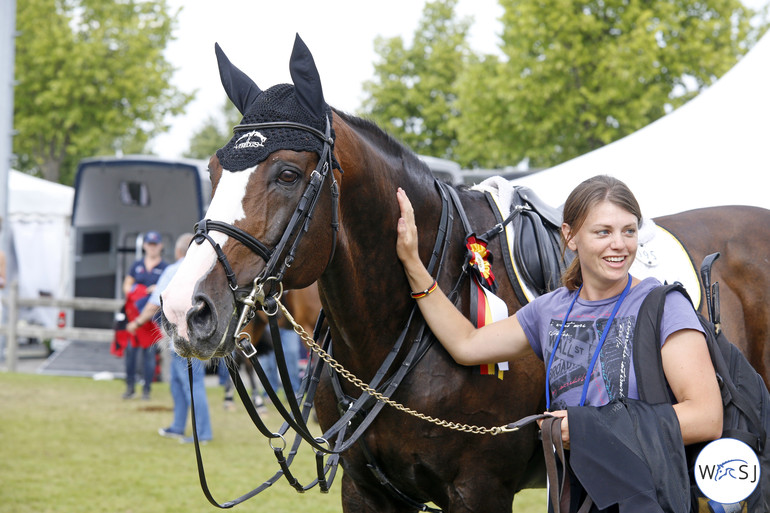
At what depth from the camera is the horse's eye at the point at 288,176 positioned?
2.28m

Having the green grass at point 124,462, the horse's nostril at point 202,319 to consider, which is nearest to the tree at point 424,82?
the green grass at point 124,462

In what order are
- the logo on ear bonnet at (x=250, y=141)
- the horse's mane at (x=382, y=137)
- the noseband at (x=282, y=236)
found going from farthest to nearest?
the horse's mane at (x=382, y=137), the logo on ear bonnet at (x=250, y=141), the noseband at (x=282, y=236)

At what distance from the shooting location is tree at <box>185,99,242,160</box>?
52500 millimetres

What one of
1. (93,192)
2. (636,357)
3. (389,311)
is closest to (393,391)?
(389,311)

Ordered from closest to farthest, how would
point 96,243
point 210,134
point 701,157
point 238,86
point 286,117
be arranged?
1. point 286,117
2. point 238,86
3. point 701,157
4. point 96,243
5. point 210,134

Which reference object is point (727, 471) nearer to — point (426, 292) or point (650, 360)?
point (650, 360)

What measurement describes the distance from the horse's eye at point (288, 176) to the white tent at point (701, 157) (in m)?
3.16

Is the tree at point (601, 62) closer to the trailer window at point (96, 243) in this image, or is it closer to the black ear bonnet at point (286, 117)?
the trailer window at point (96, 243)

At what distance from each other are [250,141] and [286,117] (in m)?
0.15

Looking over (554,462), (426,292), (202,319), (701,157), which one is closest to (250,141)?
(202,319)

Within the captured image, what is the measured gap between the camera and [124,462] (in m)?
7.14

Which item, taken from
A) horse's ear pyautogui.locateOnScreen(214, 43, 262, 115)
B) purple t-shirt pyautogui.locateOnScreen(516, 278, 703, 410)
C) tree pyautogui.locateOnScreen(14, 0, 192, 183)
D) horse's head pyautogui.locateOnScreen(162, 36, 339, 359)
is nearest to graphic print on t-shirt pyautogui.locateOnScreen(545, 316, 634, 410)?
purple t-shirt pyautogui.locateOnScreen(516, 278, 703, 410)

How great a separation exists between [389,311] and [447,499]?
711mm

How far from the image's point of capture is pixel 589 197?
7.23 ft
